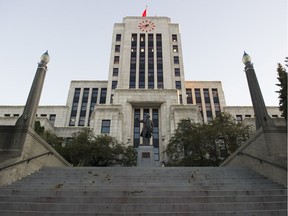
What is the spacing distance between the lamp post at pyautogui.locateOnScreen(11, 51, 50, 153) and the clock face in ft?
159

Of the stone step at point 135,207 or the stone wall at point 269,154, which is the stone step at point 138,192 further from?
the stone wall at point 269,154

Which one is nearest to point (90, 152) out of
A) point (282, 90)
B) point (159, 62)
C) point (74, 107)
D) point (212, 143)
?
point (212, 143)

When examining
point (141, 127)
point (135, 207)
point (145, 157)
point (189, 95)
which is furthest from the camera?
point (189, 95)

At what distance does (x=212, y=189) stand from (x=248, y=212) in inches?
67.1

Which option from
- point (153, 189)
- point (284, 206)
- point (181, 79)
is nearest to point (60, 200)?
point (153, 189)

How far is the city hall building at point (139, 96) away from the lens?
117 ft

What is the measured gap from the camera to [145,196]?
7.07 meters

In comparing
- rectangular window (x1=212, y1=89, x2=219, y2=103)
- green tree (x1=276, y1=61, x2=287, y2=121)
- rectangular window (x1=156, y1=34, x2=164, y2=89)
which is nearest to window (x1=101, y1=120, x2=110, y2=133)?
rectangular window (x1=156, y1=34, x2=164, y2=89)

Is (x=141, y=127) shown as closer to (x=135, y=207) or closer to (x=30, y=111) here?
(x=30, y=111)

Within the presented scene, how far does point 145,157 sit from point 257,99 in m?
9.33

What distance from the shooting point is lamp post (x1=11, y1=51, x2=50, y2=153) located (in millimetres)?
10537

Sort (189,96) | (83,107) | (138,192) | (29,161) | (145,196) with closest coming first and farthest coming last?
(145,196)
(138,192)
(29,161)
(83,107)
(189,96)

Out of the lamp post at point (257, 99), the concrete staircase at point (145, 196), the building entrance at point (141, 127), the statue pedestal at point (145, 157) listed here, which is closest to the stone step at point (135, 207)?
the concrete staircase at point (145, 196)

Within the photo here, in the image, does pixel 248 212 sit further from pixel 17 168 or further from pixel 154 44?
pixel 154 44
